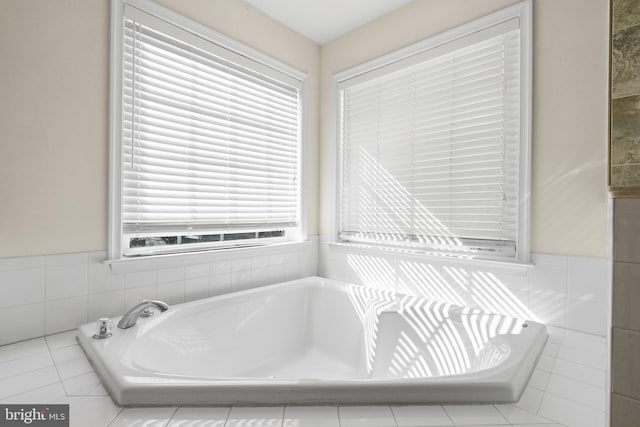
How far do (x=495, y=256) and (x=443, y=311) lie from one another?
1.35 feet

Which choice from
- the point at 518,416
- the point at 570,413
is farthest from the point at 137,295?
the point at 570,413

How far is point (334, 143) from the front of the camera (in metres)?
2.51

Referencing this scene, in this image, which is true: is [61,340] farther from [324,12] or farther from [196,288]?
[324,12]

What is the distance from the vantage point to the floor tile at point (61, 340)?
132 cm

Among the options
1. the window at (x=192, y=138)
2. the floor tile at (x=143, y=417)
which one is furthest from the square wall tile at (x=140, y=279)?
the floor tile at (x=143, y=417)

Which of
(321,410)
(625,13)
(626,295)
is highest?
(625,13)

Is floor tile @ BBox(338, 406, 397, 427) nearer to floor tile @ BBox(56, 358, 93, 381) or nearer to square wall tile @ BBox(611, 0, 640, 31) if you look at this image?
floor tile @ BBox(56, 358, 93, 381)

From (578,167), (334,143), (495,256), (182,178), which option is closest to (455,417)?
(495,256)

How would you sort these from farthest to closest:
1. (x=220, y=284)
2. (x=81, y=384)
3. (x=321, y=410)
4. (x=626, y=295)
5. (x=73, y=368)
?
(x=220, y=284), (x=73, y=368), (x=81, y=384), (x=321, y=410), (x=626, y=295)

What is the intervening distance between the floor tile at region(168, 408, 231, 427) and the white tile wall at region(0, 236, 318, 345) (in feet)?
2.97

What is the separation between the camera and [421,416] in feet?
2.92

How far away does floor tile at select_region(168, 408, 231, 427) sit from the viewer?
2.78 ft

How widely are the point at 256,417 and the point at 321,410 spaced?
0.18 metres

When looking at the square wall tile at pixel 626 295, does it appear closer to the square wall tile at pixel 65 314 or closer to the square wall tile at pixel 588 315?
the square wall tile at pixel 588 315
